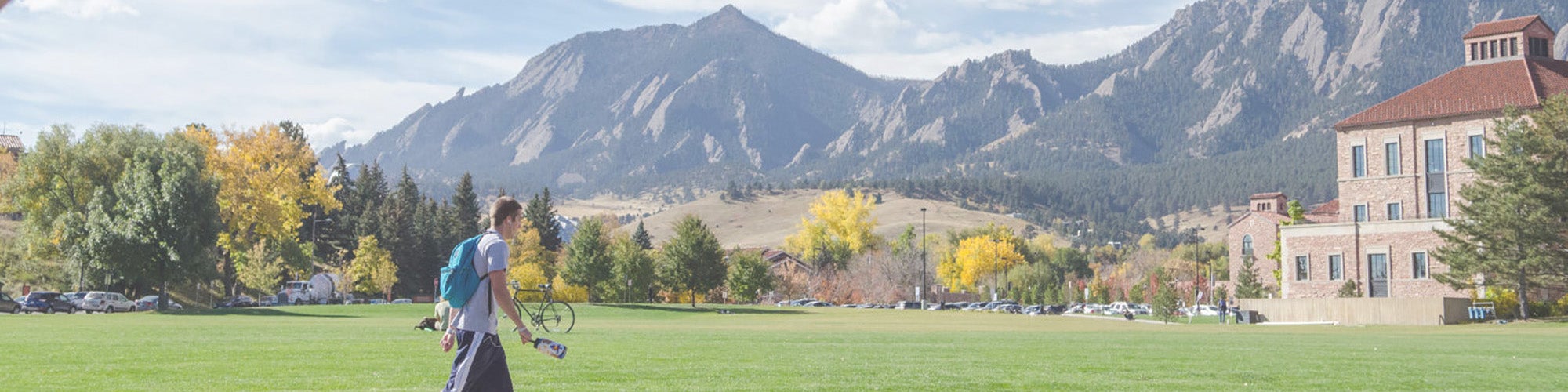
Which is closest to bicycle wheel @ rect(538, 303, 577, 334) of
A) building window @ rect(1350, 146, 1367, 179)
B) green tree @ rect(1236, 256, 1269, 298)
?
building window @ rect(1350, 146, 1367, 179)

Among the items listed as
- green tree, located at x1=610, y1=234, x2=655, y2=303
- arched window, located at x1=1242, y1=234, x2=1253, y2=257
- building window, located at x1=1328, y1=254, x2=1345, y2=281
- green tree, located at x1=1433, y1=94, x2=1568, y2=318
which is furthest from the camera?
arched window, located at x1=1242, y1=234, x2=1253, y2=257

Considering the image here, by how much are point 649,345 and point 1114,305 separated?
3535 inches

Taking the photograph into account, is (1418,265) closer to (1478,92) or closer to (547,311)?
(1478,92)

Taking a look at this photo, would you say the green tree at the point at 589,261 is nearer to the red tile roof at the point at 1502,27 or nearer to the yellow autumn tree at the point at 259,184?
the yellow autumn tree at the point at 259,184

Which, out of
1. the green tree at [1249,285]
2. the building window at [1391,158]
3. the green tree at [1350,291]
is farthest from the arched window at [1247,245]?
the green tree at [1350,291]

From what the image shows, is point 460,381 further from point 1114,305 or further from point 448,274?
point 1114,305

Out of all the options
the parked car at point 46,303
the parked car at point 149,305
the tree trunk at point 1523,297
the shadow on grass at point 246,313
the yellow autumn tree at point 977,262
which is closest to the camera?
the tree trunk at point 1523,297

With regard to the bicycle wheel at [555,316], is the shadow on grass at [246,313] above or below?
below

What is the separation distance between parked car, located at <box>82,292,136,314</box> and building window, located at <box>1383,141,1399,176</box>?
72.7 m

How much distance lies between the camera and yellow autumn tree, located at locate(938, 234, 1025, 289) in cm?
16025

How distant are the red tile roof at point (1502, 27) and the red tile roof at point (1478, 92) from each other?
2.05 meters

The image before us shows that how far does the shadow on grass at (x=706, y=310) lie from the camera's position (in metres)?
83.2

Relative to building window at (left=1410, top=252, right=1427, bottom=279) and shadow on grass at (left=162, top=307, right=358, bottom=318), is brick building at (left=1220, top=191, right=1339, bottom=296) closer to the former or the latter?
building window at (left=1410, top=252, right=1427, bottom=279)

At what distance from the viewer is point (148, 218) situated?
218ft
